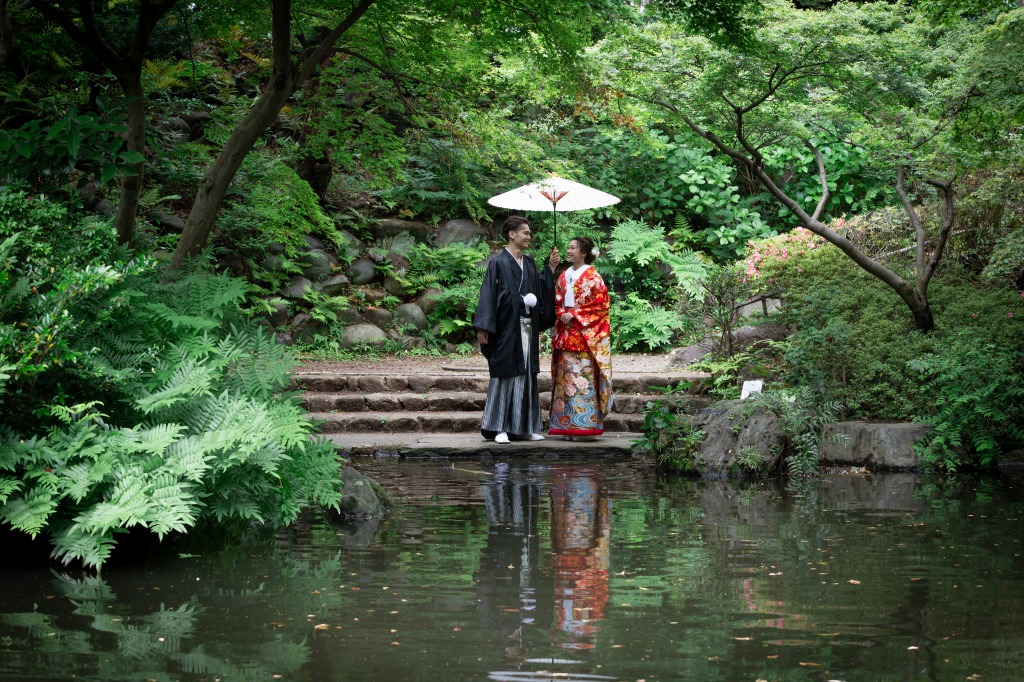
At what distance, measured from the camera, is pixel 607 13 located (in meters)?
8.65

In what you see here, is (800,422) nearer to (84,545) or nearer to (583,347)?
(583,347)

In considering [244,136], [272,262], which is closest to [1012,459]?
[244,136]

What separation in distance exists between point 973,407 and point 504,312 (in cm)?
443

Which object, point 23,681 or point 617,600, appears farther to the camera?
point 617,600

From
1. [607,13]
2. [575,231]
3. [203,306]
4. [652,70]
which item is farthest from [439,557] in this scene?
[575,231]

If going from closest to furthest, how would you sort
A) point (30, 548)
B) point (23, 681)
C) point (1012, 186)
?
point (23, 681)
point (30, 548)
point (1012, 186)

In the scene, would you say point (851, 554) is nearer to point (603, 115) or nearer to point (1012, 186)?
point (603, 115)

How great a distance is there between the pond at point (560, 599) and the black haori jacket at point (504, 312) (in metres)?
3.04

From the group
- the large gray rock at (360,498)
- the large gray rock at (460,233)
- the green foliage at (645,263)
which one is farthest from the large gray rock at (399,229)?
the large gray rock at (360,498)

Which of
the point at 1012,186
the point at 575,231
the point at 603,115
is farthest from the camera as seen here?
the point at 575,231

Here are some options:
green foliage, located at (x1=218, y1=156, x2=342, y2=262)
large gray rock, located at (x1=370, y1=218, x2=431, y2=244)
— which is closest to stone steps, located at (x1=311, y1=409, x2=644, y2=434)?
green foliage, located at (x1=218, y1=156, x2=342, y2=262)

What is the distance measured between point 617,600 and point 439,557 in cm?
129

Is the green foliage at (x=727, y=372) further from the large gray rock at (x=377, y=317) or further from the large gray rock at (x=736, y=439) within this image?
the large gray rock at (x=377, y=317)

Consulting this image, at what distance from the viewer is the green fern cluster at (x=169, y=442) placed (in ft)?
17.3
